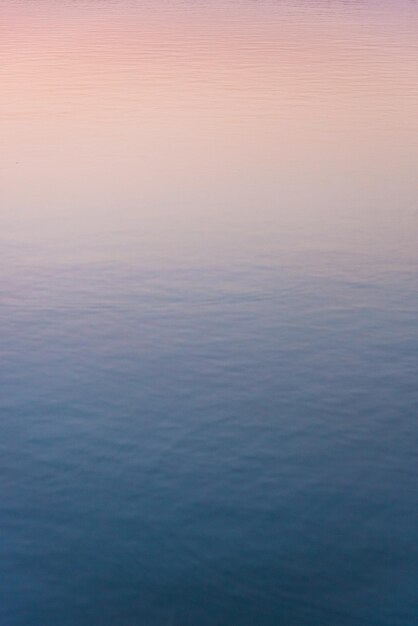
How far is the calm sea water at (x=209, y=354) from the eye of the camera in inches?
76.5

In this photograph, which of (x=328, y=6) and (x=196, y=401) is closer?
(x=196, y=401)

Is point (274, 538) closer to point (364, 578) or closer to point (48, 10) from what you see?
point (364, 578)

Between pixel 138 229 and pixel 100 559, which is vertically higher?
pixel 138 229

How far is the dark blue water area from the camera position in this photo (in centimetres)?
190

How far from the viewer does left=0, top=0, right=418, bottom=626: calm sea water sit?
6.37ft

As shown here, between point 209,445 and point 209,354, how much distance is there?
0.48 metres

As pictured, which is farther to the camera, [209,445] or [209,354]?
[209,354]

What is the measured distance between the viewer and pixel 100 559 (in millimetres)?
1978

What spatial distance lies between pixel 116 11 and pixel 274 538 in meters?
7.69

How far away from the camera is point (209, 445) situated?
235 centimetres

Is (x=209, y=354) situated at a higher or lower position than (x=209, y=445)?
higher

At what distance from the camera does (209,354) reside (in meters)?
2.79

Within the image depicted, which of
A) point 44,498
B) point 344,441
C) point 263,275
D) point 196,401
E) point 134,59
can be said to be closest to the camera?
point 44,498

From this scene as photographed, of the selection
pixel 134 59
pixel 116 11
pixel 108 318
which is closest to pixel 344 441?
pixel 108 318
